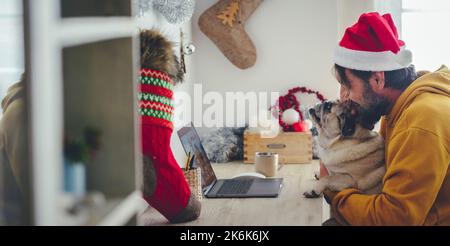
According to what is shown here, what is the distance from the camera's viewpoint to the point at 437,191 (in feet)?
5.93

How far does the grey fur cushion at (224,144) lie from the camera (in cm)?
331

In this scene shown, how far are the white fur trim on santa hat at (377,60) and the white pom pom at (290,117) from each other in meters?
1.23

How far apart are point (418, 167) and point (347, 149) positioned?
15.0 inches

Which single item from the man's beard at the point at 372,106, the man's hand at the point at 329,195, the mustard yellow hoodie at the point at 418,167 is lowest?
the man's hand at the point at 329,195

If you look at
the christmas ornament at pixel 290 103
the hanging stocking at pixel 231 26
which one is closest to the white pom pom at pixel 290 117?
the christmas ornament at pixel 290 103

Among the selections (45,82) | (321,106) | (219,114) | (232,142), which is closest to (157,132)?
(321,106)

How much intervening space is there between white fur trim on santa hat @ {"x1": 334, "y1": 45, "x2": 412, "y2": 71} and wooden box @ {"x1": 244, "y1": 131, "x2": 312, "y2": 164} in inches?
46.4

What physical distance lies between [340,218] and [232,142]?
134cm

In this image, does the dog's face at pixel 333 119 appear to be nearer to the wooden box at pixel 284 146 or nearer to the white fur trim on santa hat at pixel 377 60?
the white fur trim on santa hat at pixel 377 60

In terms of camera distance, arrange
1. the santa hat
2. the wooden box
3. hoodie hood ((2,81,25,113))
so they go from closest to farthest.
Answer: hoodie hood ((2,81,25,113)) < the santa hat < the wooden box

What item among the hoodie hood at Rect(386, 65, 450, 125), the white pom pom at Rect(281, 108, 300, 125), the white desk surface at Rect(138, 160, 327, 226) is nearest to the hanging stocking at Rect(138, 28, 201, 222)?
the white desk surface at Rect(138, 160, 327, 226)

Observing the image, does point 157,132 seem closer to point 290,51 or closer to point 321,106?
point 321,106

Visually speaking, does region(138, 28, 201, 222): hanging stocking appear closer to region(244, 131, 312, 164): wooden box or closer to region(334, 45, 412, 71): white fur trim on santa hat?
region(334, 45, 412, 71): white fur trim on santa hat

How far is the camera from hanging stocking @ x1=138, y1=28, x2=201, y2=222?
194cm
